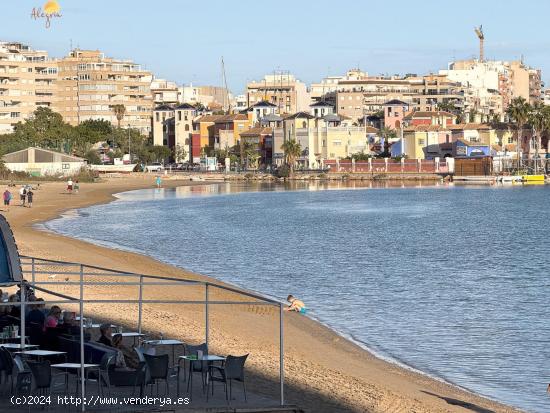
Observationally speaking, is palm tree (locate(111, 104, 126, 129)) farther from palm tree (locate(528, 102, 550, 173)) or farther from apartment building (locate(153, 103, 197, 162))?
palm tree (locate(528, 102, 550, 173))

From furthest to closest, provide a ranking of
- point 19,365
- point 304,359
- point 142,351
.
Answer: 1. point 304,359
2. point 142,351
3. point 19,365

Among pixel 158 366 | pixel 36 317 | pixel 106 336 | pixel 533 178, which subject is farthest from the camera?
pixel 533 178

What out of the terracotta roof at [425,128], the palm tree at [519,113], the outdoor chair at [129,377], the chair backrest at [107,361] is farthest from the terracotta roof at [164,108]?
the outdoor chair at [129,377]

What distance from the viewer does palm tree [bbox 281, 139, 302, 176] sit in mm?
155875

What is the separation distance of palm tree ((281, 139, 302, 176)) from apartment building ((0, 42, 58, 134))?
4357 centimetres

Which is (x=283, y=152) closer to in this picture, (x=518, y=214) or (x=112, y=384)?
(x=518, y=214)

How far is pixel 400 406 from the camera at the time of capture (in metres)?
19.8

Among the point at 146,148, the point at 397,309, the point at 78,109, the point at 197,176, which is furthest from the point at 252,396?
the point at 78,109

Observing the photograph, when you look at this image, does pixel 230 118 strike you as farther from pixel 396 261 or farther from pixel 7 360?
pixel 7 360

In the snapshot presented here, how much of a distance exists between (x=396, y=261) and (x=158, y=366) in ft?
117

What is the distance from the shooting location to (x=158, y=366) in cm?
1658

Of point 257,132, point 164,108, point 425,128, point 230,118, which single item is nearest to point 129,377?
point 425,128

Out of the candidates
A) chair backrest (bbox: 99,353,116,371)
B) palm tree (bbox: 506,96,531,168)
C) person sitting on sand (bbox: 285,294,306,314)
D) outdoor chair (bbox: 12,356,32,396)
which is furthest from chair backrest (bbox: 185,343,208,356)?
palm tree (bbox: 506,96,531,168)

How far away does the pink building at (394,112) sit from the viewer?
19049cm
